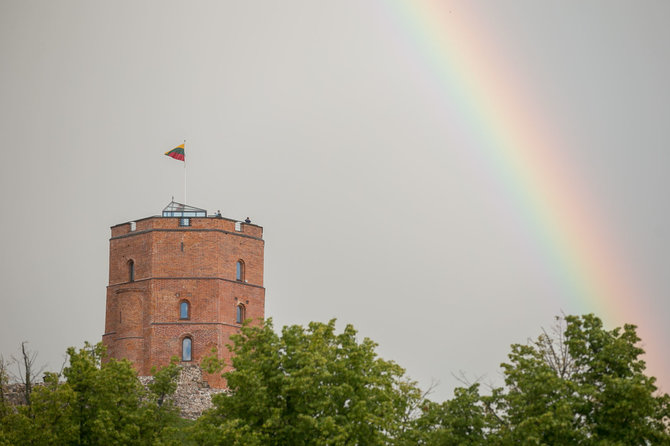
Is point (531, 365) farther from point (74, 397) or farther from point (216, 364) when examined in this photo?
point (74, 397)

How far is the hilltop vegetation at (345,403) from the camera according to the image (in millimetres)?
34438

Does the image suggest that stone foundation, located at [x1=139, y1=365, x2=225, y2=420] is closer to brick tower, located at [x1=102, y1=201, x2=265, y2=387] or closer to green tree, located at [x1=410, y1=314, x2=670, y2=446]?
brick tower, located at [x1=102, y1=201, x2=265, y2=387]

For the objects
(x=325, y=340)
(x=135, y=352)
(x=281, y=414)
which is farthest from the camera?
(x=135, y=352)

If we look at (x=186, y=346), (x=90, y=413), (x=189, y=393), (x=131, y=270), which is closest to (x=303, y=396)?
(x=90, y=413)

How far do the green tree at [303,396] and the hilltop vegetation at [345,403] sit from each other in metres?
0.05

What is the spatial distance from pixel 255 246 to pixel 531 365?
40.6m

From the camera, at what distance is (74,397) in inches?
1581

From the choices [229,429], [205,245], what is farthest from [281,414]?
[205,245]

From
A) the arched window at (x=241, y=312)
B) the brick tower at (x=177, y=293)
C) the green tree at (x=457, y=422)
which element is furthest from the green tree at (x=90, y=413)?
the arched window at (x=241, y=312)

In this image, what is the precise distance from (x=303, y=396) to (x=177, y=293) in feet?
117

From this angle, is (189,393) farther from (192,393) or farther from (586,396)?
(586,396)

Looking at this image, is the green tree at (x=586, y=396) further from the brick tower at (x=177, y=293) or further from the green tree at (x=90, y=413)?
the brick tower at (x=177, y=293)

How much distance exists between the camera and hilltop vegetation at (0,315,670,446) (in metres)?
34.4

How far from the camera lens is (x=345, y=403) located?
4059 centimetres
